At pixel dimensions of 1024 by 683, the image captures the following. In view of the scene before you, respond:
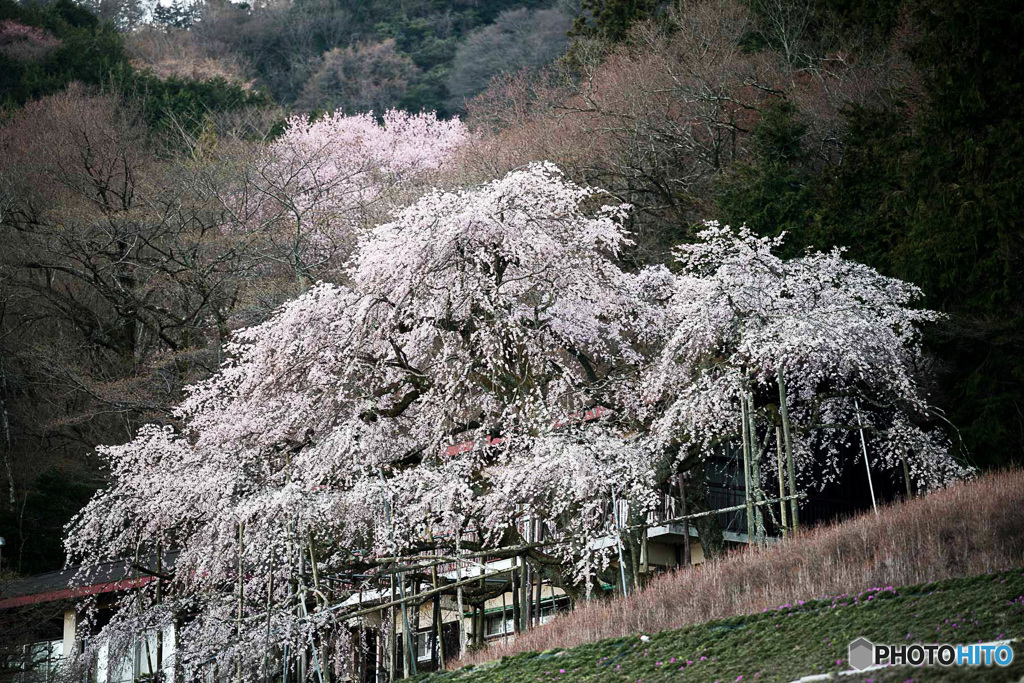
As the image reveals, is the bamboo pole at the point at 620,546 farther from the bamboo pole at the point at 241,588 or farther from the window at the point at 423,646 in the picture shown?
the window at the point at 423,646


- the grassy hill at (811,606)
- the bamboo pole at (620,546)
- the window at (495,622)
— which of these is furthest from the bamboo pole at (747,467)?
the window at (495,622)

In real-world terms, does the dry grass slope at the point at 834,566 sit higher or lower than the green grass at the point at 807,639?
higher

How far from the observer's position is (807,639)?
9250 millimetres

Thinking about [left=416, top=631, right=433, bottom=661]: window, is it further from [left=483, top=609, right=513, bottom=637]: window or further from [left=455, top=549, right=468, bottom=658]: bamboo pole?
[left=455, top=549, right=468, bottom=658]: bamboo pole

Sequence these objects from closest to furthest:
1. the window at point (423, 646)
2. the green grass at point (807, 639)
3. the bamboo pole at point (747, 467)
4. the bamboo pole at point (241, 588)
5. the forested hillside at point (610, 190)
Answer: the green grass at point (807, 639)
the bamboo pole at point (747, 467)
the bamboo pole at point (241, 588)
the forested hillside at point (610, 190)
the window at point (423, 646)

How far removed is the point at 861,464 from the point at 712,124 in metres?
9.75

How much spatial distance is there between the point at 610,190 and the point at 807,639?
16359 mm

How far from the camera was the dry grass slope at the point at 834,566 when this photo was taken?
34.3 feet

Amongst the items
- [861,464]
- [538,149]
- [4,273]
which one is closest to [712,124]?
[538,149]

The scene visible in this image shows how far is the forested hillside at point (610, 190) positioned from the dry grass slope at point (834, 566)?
4.76 meters

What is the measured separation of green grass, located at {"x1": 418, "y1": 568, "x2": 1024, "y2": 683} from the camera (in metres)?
8.22

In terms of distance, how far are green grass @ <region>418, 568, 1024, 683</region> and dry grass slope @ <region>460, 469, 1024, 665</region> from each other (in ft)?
1.42

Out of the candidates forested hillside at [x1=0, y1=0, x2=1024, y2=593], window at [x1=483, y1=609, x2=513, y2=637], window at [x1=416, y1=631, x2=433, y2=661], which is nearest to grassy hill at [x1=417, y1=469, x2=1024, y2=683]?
forested hillside at [x1=0, y1=0, x2=1024, y2=593]

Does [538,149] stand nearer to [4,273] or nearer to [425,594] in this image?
[4,273]
